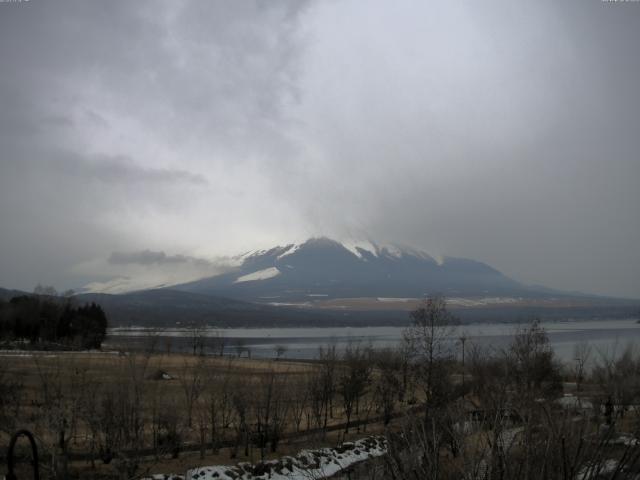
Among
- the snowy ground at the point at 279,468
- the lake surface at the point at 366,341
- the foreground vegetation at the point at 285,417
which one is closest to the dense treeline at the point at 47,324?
the lake surface at the point at 366,341

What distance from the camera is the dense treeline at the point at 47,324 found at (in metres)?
84.9

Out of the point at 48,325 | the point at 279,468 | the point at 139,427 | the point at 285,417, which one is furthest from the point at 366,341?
the point at 279,468

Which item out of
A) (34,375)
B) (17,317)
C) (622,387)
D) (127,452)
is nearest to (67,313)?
(17,317)

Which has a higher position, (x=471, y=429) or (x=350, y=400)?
(x=471, y=429)

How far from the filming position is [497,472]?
641 cm

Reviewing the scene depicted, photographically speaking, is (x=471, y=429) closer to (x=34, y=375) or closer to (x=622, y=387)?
(x=622, y=387)

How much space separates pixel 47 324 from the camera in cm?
8869

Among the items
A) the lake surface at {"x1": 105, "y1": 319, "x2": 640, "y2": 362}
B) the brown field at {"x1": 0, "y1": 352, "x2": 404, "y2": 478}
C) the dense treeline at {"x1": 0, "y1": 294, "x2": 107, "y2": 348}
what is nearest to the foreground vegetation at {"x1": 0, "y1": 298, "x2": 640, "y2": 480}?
the brown field at {"x1": 0, "y1": 352, "x2": 404, "y2": 478}

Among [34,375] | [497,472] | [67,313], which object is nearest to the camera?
[497,472]

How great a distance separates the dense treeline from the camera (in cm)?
8488

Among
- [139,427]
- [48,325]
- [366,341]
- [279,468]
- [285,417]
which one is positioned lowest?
[366,341]

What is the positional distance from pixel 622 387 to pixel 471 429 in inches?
967

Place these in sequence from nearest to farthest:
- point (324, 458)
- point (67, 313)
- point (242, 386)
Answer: point (324, 458) → point (242, 386) → point (67, 313)

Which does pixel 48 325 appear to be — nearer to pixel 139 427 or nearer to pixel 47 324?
pixel 47 324
